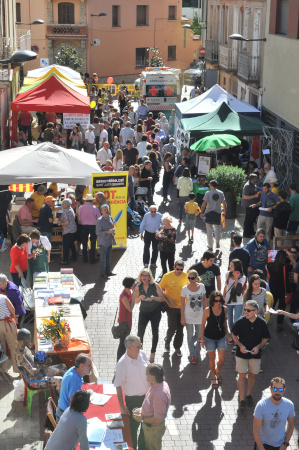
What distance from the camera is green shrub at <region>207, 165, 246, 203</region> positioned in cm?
1830

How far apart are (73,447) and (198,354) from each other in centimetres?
450

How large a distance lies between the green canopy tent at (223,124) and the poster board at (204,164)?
0.63 m

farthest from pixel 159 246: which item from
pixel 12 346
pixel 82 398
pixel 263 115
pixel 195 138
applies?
pixel 263 115

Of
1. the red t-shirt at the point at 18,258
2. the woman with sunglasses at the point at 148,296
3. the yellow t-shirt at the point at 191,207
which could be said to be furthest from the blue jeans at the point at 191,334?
the yellow t-shirt at the point at 191,207

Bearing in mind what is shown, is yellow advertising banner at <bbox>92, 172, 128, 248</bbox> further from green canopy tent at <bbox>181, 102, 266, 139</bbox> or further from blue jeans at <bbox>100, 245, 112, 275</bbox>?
green canopy tent at <bbox>181, 102, 266, 139</bbox>

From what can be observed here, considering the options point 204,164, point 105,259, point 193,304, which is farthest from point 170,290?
point 204,164

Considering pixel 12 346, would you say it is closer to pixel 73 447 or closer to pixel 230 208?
pixel 73 447

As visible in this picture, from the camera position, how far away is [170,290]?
10820 mm

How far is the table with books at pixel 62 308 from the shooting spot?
955cm

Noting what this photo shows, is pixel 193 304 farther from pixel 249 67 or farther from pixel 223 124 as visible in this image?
pixel 249 67

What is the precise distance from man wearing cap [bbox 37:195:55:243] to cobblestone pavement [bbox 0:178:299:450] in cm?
135

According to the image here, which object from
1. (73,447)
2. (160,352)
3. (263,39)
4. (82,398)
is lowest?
(160,352)

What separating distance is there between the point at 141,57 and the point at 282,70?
32487 millimetres

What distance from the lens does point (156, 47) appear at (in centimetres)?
5322
